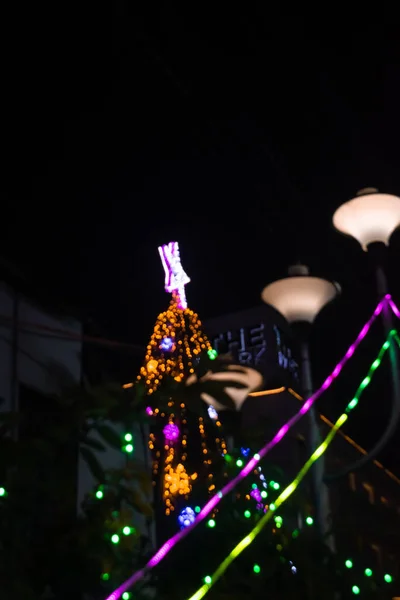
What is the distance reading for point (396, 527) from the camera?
4930mm

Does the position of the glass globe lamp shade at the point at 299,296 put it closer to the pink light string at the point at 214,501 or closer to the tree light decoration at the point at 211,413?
the pink light string at the point at 214,501

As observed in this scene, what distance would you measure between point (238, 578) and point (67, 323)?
3.68 metres

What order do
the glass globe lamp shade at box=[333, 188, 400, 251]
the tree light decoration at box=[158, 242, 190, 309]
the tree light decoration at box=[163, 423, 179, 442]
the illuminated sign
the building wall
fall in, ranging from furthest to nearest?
the illuminated sign < the tree light decoration at box=[158, 242, 190, 309] < the building wall < the glass globe lamp shade at box=[333, 188, 400, 251] < the tree light decoration at box=[163, 423, 179, 442]

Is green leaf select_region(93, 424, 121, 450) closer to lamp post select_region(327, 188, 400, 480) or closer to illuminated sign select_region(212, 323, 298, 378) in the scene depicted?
lamp post select_region(327, 188, 400, 480)

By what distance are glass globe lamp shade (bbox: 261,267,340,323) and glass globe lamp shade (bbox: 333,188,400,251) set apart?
0.43 m

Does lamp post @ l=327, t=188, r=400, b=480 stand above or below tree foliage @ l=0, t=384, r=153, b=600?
above

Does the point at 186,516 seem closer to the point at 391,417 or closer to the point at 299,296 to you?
the point at 391,417

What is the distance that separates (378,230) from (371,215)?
4.6 inches

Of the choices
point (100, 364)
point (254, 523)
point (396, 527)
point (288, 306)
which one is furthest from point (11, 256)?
point (396, 527)

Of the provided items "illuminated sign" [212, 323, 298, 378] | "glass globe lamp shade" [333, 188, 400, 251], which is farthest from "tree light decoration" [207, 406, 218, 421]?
"illuminated sign" [212, 323, 298, 378]

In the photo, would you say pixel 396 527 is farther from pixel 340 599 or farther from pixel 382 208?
pixel 382 208

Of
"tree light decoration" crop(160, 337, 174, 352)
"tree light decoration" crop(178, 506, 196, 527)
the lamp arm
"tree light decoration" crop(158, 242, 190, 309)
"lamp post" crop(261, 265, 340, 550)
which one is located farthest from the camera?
"tree light decoration" crop(158, 242, 190, 309)

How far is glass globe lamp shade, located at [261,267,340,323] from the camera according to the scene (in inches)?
212

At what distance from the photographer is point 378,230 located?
530cm
